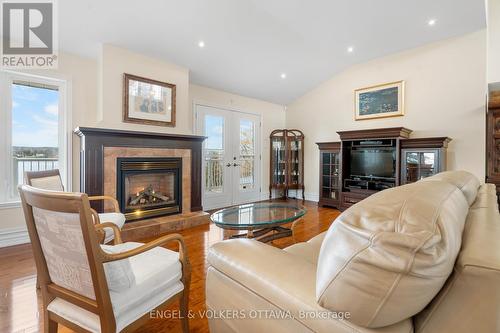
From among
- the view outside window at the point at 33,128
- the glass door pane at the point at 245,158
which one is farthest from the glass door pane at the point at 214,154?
the view outside window at the point at 33,128

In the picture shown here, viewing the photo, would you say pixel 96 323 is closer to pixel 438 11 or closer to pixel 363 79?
pixel 438 11

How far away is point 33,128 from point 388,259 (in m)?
4.09

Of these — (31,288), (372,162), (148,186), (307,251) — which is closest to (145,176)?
(148,186)

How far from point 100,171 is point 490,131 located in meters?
5.48

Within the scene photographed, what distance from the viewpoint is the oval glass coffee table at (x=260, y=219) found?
221cm

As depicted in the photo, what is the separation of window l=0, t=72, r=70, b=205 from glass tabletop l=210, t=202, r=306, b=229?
8.08ft

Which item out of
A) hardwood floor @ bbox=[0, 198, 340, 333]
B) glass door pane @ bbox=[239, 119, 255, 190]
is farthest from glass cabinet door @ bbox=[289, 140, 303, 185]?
hardwood floor @ bbox=[0, 198, 340, 333]

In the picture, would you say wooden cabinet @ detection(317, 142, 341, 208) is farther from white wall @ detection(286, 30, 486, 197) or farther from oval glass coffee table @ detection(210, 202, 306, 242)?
oval glass coffee table @ detection(210, 202, 306, 242)

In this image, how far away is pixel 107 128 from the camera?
3162 millimetres

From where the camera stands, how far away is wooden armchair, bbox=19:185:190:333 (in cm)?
94

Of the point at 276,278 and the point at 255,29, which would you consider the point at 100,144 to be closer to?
the point at 255,29

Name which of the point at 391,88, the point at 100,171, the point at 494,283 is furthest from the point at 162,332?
the point at 391,88

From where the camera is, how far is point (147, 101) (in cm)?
356

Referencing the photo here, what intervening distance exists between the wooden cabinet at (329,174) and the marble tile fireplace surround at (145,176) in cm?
272
